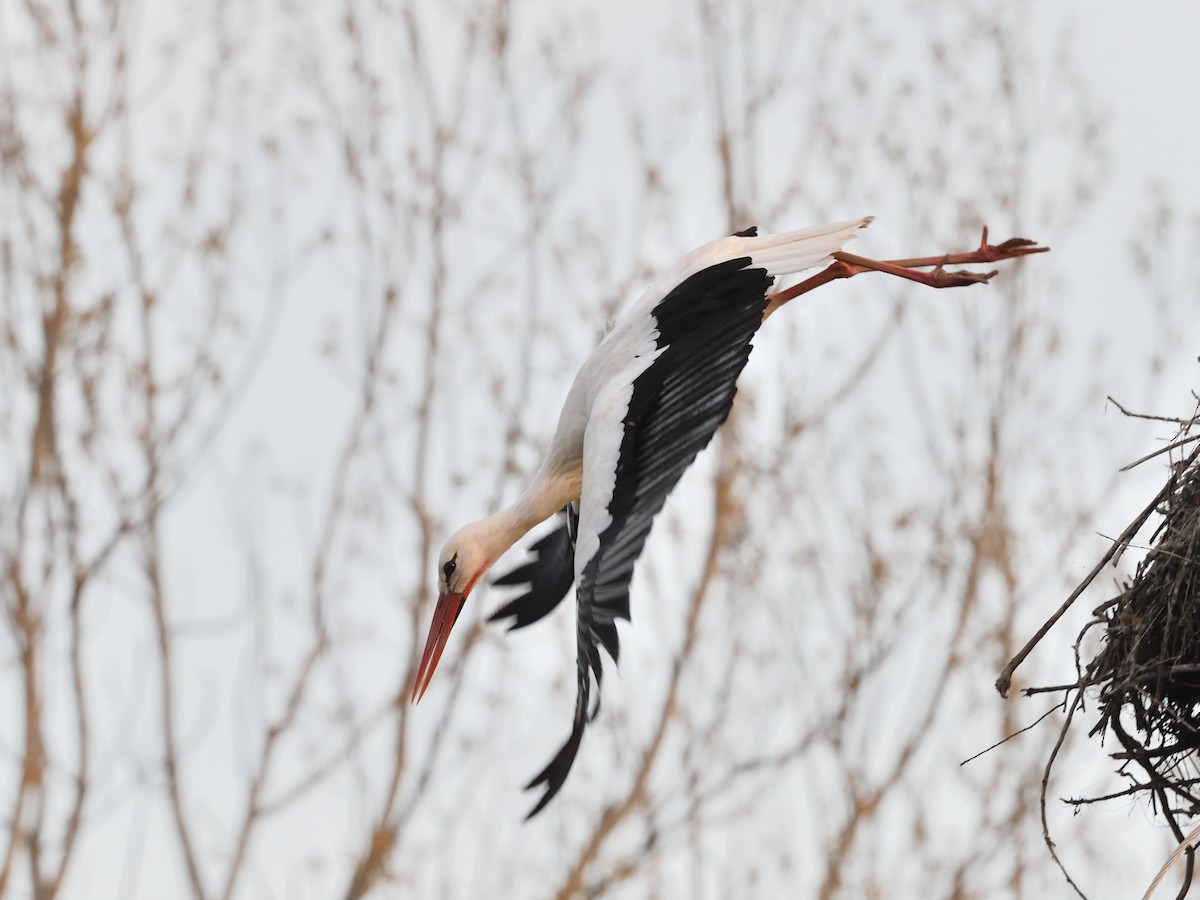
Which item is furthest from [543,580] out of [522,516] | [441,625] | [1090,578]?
[1090,578]

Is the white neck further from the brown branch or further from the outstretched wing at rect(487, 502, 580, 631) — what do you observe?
the brown branch

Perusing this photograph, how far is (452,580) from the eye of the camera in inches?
193

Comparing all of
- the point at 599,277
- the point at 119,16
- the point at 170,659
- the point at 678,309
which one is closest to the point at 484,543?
the point at 678,309

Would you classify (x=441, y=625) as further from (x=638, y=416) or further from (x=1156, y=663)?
(x=1156, y=663)

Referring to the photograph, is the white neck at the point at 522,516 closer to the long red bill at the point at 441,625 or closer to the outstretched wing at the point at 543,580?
the long red bill at the point at 441,625

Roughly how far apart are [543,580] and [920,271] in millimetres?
1480

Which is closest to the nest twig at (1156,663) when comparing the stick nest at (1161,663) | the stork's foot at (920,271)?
the stick nest at (1161,663)

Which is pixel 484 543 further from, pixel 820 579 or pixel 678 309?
pixel 820 579

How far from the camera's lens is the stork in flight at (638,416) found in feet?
12.5

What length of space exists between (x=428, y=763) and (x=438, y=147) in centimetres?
326

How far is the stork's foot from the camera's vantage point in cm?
498

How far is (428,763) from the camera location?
869cm

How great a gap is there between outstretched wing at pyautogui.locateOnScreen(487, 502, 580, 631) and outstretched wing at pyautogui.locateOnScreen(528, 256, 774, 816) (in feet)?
3.44

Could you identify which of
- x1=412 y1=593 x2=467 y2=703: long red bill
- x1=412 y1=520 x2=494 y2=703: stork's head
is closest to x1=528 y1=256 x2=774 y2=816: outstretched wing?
x1=412 y1=520 x2=494 y2=703: stork's head
